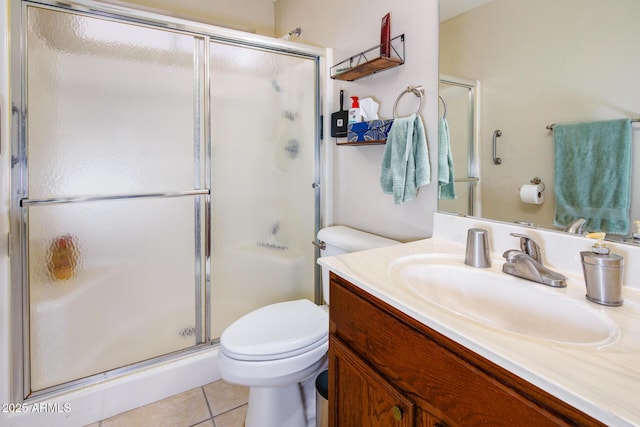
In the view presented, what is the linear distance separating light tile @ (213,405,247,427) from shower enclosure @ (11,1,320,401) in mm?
362

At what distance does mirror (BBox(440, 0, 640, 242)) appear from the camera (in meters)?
0.78

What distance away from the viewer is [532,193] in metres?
0.95

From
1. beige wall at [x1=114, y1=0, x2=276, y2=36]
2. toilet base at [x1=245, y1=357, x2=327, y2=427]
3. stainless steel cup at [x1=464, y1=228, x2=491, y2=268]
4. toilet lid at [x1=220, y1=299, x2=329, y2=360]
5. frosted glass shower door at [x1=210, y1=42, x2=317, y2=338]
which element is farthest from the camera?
beige wall at [x1=114, y1=0, x2=276, y2=36]

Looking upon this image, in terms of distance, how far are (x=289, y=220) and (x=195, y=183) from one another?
1.81 feet

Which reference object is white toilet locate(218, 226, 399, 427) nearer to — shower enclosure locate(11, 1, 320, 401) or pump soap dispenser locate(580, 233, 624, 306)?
shower enclosure locate(11, 1, 320, 401)

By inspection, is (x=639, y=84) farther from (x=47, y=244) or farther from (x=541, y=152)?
(x=47, y=244)

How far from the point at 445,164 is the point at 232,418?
4.67ft

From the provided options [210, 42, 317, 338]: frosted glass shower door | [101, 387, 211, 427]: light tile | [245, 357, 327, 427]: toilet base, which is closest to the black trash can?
[245, 357, 327, 427]: toilet base

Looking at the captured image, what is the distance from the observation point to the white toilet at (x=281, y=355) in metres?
1.13

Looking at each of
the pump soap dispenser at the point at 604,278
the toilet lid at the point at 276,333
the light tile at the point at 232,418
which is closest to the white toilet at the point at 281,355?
the toilet lid at the point at 276,333

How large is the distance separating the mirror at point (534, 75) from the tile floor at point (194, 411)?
1.31 meters

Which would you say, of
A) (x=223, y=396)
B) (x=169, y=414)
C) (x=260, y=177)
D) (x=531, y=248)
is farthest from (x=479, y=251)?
(x=169, y=414)

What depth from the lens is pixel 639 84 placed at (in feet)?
2.45

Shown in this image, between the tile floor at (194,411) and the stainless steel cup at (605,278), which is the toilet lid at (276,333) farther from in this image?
the stainless steel cup at (605,278)
